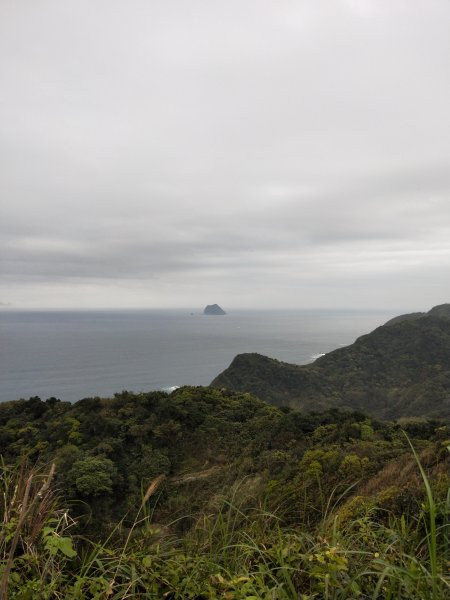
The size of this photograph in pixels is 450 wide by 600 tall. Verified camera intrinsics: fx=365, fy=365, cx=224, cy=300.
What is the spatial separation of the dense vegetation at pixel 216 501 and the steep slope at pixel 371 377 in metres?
33.3

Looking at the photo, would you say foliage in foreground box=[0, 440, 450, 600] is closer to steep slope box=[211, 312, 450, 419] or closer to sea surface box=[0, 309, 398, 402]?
steep slope box=[211, 312, 450, 419]

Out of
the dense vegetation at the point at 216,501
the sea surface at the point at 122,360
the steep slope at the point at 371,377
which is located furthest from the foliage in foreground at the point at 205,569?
the sea surface at the point at 122,360

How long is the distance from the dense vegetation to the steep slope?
109 ft

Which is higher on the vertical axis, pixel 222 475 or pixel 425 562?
pixel 425 562

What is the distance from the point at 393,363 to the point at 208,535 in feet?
282

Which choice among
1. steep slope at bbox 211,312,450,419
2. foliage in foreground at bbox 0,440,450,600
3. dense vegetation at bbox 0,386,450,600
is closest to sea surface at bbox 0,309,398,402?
steep slope at bbox 211,312,450,419

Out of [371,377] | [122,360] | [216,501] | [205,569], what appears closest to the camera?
[205,569]

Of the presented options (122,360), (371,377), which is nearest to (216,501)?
(371,377)

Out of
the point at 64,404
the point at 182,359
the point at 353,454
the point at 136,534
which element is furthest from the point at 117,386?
the point at 136,534

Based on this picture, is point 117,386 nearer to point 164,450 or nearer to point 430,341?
point 164,450

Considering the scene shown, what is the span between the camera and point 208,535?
2.41 m

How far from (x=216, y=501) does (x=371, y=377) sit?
7980 centimetres

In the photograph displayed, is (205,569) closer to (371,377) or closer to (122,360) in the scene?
(371,377)

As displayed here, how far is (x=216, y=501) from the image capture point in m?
2.75
